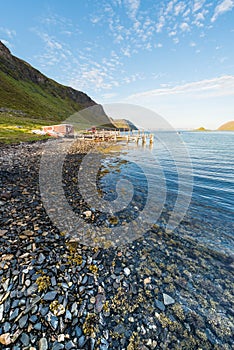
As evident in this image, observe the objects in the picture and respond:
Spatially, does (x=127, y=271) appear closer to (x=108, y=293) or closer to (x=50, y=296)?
(x=108, y=293)

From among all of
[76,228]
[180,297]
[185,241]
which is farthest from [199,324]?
[76,228]

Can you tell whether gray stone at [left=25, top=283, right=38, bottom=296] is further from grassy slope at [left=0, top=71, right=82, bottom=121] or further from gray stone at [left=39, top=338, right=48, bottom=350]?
grassy slope at [left=0, top=71, right=82, bottom=121]

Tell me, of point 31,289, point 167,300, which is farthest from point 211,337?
point 31,289

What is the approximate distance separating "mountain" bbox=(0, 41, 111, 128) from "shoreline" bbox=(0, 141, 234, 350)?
97.1 meters

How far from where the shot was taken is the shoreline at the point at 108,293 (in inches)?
130

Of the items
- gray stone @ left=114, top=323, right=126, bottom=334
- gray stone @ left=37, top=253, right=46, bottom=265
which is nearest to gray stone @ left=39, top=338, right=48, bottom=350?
gray stone @ left=114, top=323, right=126, bottom=334

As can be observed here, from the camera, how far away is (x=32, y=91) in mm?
127562

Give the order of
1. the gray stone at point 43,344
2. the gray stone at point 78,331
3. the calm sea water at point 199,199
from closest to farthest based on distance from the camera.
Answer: the gray stone at point 43,344 < the gray stone at point 78,331 < the calm sea water at point 199,199

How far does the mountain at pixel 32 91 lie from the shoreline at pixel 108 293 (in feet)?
319

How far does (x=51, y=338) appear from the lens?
122 inches

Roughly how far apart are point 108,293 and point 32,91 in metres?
155

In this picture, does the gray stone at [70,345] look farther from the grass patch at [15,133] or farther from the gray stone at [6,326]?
the grass patch at [15,133]

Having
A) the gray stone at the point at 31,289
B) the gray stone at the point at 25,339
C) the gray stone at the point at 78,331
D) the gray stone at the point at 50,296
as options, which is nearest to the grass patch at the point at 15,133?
the gray stone at the point at 31,289

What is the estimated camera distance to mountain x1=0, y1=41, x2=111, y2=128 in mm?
97062
